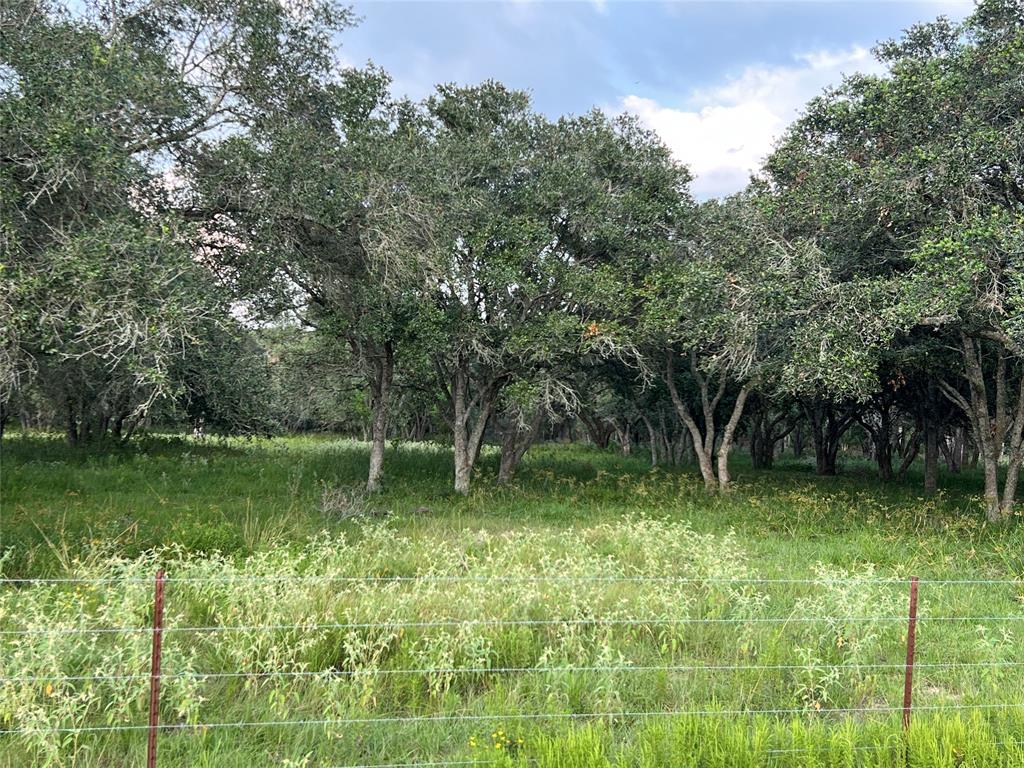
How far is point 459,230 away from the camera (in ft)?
44.1

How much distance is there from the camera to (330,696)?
4.27m

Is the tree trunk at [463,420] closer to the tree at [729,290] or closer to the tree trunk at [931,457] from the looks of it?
the tree at [729,290]

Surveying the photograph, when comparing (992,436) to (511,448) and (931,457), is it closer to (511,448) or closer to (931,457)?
(931,457)

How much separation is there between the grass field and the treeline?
8.87 feet

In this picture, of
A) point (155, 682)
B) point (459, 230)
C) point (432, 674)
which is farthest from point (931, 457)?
point (155, 682)

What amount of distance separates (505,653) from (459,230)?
32.3 feet

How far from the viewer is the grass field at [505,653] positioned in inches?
155

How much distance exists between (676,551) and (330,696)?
20.3ft

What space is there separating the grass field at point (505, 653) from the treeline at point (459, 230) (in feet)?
8.87

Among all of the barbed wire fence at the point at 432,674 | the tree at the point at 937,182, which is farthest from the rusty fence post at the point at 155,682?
the tree at the point at 937,182

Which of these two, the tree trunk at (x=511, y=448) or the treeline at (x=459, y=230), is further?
the tree trunk at (x=511, y=448)

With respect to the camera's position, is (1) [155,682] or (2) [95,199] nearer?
(1) [155,682]

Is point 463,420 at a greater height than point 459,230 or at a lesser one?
lesser

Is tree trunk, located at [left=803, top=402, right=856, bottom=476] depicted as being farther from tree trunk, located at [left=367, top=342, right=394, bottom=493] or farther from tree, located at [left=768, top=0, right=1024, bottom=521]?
tree trunk, located at [left=367, top=342, right=394, bottom=493]
